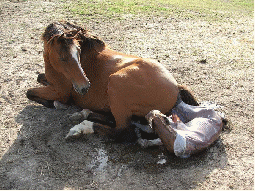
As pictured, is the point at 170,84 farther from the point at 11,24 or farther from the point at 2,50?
the point at 11,24

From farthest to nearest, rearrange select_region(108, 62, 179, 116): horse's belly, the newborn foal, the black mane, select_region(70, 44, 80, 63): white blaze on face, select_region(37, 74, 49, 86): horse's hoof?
select_region(37, 74, 49, 86): horse's hoof < the black mane < select_region(70, 44, 80, 63): white blaze on face < select_region(108, 62, 179, 116): horse's belly < the newborn foal

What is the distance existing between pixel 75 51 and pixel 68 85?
87 centimetres

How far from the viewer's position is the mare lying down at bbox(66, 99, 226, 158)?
377 centimetres

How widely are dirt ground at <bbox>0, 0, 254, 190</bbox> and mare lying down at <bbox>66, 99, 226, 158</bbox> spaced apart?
0.52 feet

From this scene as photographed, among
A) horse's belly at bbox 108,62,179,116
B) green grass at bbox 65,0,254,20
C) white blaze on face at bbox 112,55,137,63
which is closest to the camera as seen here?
horse's belly at bbox 108,62,179,116

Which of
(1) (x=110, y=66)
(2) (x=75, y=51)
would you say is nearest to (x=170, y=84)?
(1) (x=110, y=66)

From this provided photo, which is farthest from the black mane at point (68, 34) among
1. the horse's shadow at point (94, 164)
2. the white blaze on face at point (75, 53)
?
the horse's shadow at point (94, 164)

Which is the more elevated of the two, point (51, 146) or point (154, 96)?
point (154, 96)

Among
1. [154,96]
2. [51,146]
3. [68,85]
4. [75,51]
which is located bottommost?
[51,146]

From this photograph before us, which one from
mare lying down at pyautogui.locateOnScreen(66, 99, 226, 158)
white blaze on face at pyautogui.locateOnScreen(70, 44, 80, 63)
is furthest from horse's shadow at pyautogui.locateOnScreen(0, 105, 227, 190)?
white blaze on face at pyautogui.locateOnScreen(70, 44, 80, 63)

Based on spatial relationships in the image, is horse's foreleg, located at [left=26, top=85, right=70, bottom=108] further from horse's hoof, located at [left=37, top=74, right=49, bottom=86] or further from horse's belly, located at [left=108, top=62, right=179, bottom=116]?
horse's belly, located at [left=108, top=62, right=179, bottom=116]

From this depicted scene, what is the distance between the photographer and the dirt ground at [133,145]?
12.2 ft

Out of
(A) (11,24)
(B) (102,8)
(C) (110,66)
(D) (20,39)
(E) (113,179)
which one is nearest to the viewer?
(E) (113,179)

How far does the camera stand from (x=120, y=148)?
431cm
